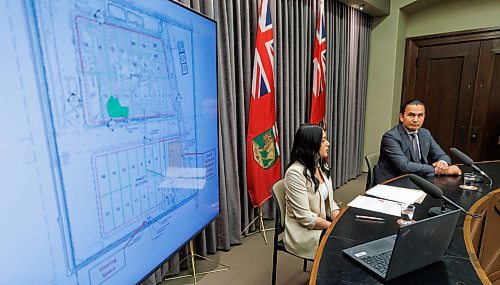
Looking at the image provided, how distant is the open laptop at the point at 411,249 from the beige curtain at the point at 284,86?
→ 1.35 m

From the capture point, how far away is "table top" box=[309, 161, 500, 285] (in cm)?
96

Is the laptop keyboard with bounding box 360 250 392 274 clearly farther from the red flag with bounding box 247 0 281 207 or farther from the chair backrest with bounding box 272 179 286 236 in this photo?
the red flag with bounding box 247 0 281 207

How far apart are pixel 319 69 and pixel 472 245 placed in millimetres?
2349

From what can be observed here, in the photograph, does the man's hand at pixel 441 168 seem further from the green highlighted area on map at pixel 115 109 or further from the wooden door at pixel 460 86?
the wooden door at pixel 460 86

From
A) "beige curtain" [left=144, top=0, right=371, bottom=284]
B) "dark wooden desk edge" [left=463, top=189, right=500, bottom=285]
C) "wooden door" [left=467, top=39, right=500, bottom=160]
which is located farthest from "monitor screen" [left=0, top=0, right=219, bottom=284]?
"wooden door" [left=467, top=39, right=500, bottom=160]

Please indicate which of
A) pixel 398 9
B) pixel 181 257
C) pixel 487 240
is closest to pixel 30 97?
pixel 181 257

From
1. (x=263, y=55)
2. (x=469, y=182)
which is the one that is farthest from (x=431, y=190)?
(x=263, y=55)

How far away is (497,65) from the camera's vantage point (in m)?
3.80

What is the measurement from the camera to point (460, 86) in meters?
4.07

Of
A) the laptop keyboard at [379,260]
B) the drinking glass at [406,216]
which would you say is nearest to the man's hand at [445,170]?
the drinking glass at [406,216]

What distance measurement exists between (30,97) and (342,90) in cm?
379

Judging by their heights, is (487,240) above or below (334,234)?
below

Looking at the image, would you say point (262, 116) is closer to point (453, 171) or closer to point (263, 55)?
point (263, 55)

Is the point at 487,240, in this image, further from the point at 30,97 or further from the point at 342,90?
the point at 342,90
